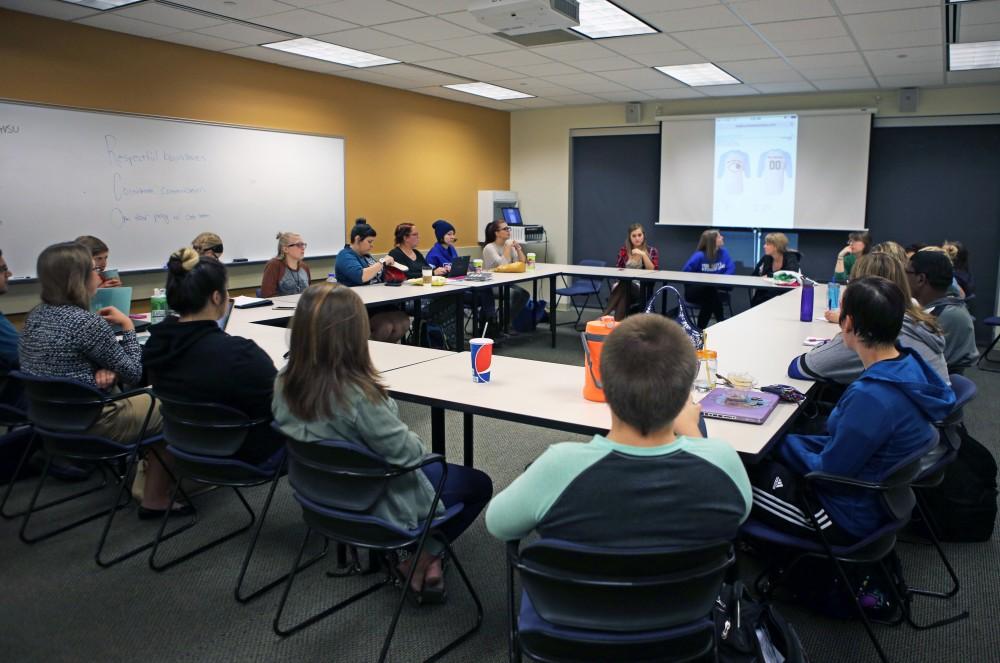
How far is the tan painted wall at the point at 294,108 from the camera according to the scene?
484cm

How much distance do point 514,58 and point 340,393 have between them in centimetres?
478

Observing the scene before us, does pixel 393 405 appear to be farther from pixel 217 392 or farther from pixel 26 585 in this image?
pixel 26 585

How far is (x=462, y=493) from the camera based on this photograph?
2.29 m

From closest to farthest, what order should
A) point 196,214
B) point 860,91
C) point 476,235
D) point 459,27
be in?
point 459,27 → point 196,214 → point 860,91 → point 476,235

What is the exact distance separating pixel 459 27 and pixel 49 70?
9.11 ft

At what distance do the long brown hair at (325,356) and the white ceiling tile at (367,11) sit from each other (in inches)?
121

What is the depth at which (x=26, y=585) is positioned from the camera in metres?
2.54

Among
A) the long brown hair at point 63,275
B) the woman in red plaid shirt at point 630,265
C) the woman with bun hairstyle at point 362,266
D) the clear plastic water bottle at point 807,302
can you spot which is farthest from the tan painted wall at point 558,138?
the long brown hair at point 63,275

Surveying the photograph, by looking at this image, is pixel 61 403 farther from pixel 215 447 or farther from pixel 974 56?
pixel 974 56

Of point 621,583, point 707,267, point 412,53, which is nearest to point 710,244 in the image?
point 707,267

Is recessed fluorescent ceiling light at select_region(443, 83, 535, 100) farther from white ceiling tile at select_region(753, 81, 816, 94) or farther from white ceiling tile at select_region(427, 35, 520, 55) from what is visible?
white ceiling tile at select_region(753, 81, 816, 94)

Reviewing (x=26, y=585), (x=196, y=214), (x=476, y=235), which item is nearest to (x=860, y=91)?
(x=476, y=235)

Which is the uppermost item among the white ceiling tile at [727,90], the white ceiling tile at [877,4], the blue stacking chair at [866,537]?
the white ceiling tile at [727,90]

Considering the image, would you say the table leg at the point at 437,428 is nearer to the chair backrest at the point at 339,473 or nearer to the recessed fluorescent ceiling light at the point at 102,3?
the chair backrest at the point at 339,473
